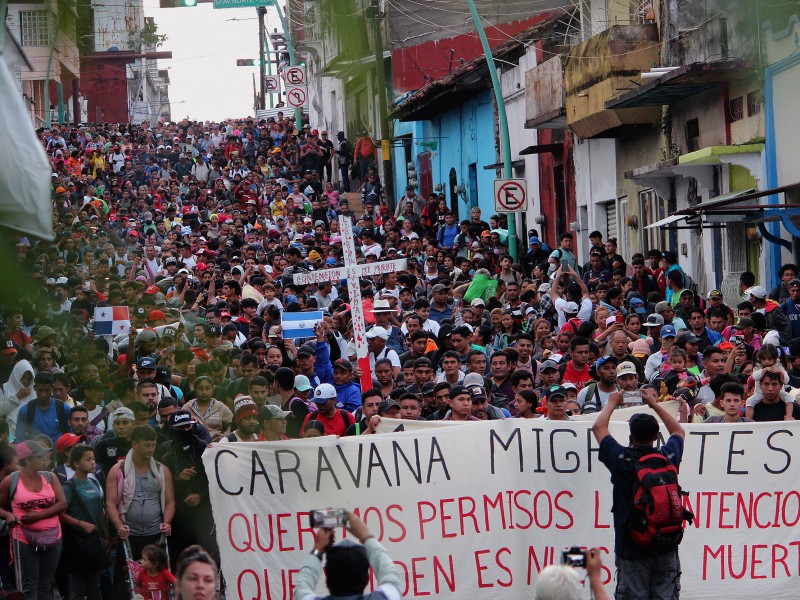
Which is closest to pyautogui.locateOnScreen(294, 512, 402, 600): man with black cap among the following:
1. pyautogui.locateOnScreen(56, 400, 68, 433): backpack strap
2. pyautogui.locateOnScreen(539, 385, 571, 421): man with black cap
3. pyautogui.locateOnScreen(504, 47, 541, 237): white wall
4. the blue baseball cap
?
pyautogui.locateOnScreen(539, 385, 571, 421): man with black cap

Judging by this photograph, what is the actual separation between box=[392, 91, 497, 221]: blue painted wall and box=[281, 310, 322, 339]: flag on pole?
15876 mm

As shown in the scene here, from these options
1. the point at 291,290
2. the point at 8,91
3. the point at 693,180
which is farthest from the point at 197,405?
the point at 693,180

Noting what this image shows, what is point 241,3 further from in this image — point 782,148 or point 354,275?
point 782,148

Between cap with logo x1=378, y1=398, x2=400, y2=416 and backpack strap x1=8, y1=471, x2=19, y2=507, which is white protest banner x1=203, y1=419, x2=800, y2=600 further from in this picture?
backpack strap x1=8, y1=471, x2=19, y2=507

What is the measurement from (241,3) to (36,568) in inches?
305

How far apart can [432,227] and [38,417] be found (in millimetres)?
17482

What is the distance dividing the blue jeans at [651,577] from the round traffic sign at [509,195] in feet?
49.6

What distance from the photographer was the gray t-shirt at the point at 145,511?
927 cm

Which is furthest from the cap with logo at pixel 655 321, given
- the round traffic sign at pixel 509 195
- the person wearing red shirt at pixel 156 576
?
the round traffic sign at pixel 509 195

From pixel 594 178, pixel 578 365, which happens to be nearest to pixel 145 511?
pixel 578 365

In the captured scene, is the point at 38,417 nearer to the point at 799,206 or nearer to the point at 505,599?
the point at 505,599

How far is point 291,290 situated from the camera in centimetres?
1888

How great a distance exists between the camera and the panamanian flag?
13.6m

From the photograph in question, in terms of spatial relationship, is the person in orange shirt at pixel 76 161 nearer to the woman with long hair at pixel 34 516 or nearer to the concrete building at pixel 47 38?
Answer: the woman with long hair at pixel 34 516
